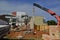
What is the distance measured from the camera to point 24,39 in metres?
4.50

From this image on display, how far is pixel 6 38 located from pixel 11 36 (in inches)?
5.1

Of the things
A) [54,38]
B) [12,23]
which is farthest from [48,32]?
[12,23]

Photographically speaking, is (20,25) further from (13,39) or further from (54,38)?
(54,38)

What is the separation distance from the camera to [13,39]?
4.51 metres

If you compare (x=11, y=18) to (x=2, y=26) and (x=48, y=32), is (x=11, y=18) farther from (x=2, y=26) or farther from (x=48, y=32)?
(x=48, y=32)

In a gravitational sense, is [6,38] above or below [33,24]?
below

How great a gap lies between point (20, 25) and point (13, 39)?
14.8 inches

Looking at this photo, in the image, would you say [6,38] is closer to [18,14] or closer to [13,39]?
[13,39]

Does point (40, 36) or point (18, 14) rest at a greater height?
point (18, 14)

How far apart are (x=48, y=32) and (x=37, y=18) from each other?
16.8 inches

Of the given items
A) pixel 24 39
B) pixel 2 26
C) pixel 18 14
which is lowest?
pixel 24 39

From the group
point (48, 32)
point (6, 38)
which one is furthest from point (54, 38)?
point (6, 38)

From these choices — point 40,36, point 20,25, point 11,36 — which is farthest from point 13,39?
point 40,36

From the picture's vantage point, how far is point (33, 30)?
451cm
